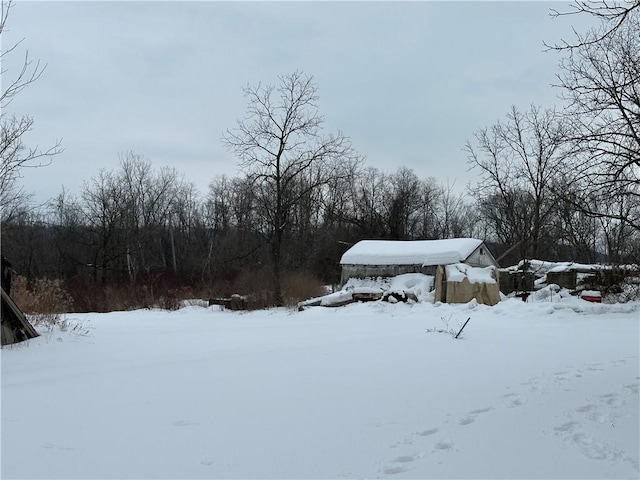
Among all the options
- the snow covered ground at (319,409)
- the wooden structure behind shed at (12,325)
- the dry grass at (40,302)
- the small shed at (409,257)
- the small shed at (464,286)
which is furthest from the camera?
the small shed at (409,257)

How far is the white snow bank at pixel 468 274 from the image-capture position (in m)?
19.2

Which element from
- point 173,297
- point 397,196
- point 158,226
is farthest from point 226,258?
point 173,297

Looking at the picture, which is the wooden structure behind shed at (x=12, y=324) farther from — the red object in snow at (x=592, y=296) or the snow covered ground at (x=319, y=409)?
the red object in snow at (x=592, y=296)

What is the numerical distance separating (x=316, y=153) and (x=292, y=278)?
6.49 m

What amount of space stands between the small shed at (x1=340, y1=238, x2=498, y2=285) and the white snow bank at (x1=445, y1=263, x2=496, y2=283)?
527mm

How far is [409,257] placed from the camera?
2147 cm

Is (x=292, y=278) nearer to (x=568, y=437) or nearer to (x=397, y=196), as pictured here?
(x=568, y=437)

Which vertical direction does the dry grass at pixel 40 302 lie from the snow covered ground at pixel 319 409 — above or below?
above

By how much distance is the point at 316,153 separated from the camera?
82.3ft

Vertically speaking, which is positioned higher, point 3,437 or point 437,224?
point 437,224

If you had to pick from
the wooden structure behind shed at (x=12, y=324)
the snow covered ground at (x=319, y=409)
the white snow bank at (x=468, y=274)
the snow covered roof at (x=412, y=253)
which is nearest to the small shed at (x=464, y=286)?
the white snow bank at (x=468, y=274)

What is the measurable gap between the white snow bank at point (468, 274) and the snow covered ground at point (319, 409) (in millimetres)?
10434

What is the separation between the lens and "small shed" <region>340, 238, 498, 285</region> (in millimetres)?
20891

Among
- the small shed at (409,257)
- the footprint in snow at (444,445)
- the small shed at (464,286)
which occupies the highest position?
the small shed at (409,257)
